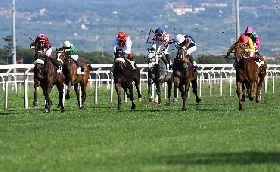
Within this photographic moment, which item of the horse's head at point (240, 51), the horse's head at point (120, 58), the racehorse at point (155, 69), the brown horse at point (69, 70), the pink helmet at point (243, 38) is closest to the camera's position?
the horse's head at point (240, 51)

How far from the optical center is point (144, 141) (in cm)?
1745

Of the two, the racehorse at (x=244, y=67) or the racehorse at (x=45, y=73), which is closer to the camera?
the racehorse at (x=244, y=67)

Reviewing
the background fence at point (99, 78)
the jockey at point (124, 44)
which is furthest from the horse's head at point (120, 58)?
the background fence at point (99, 78)

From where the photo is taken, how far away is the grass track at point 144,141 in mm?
14247

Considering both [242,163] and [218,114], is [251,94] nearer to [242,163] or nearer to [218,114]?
[218,114]

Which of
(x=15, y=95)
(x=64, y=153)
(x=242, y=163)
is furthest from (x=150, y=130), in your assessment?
(x=15, y=95)

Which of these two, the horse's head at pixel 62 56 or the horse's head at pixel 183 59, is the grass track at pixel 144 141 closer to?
the horse's head at pixel 183 59

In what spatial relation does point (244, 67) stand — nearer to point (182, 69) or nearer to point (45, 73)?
point (182, 69)

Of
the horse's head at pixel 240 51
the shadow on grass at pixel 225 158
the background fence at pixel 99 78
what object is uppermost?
the horse's head at pixel 240 51

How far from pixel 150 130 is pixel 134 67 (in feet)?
34.0

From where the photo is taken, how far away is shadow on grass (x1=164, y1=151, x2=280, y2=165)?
1422 cm

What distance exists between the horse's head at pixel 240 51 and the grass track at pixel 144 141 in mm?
1548

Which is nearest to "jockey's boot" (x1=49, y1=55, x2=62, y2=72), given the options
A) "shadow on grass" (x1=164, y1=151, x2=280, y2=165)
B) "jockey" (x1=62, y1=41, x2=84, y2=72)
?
"jockey" (x1=62, y1=41, x2=84, y2=72)

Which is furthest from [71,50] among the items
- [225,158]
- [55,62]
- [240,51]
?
[225,158]
